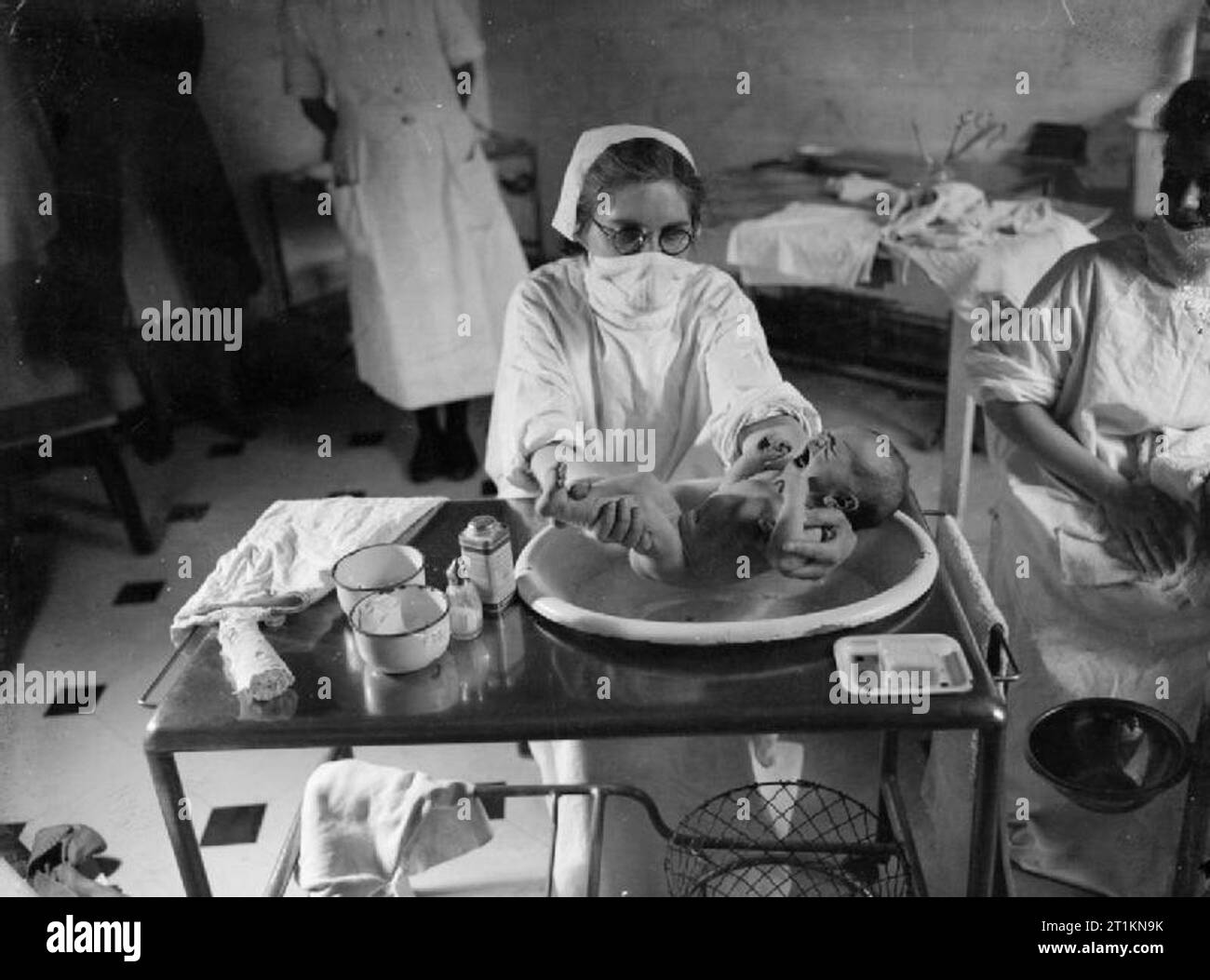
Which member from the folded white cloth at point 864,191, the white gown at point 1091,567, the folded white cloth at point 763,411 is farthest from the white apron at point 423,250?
the white gown at point 1091,567

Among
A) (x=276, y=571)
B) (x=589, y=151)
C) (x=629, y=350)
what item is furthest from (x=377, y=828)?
(x=589, y=151)

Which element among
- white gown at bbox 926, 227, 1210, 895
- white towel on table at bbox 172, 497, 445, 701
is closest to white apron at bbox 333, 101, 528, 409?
white towel on table at bbox 172, 497, 445, 701

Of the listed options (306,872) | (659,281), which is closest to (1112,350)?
(659,281)

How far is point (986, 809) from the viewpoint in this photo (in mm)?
1572

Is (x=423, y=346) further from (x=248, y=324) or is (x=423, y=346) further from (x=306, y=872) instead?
(x=306, y=872)

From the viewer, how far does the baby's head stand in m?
1.76

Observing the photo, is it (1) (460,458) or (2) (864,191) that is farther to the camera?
(1) (460,458)

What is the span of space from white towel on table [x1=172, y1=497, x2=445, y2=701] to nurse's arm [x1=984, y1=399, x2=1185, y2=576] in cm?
110

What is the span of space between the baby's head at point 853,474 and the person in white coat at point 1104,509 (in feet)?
1.62

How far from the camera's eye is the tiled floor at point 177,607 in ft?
7.16

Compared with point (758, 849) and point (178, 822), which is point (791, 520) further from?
point (178, 822)

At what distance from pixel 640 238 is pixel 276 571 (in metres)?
0.85

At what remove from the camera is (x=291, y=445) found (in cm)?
218
